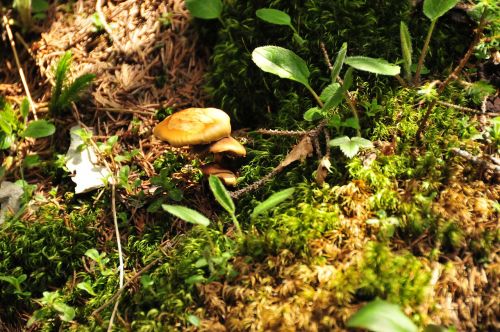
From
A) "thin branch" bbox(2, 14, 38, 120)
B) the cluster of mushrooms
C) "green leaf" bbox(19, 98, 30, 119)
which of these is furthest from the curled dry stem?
"thin branch" bbox(2, 14, 38, 120)

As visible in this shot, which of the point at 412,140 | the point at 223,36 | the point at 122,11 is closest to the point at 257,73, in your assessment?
the point at 223,36

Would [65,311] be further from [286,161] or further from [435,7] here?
[435,7]

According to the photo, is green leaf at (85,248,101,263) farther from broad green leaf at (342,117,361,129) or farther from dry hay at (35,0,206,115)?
broad green leaf at (342,117,361,129)

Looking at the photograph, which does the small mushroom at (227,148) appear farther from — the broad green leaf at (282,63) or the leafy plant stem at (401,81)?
the leafy plant stem at (401,81)

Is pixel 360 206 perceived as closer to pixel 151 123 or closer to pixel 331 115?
pixel 331 115

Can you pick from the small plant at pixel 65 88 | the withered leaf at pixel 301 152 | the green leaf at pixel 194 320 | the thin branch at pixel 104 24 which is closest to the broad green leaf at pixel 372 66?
the withered leaf at pixel 301 152

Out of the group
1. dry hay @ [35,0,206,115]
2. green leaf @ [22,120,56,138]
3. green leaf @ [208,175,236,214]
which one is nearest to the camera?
green leaf @ [208,175,236,214]
